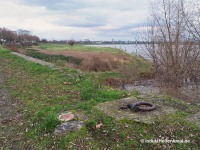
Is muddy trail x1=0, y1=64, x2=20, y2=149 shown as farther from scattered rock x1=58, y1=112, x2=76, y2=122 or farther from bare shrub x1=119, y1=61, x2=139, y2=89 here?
bare shrub x1=119, y1=61, x2=139, y2=89

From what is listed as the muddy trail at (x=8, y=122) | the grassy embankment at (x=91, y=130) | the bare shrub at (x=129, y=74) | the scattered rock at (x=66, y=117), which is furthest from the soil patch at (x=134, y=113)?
the bare shrub at (x=129, y=74)

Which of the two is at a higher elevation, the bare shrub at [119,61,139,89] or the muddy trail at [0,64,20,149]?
the muddy trail at [0,64,20,149]

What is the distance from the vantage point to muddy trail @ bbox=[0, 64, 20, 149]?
4.54m

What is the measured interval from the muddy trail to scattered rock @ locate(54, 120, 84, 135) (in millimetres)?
716

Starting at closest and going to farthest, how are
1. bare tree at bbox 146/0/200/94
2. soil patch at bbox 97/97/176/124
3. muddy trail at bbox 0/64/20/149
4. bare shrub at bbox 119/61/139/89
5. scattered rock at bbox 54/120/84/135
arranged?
scattered rock at bbox 54/120/84/135 < muddy trail at bbox 0/64/20/149 < soil patch at bbox 97/97/176/124 < bare tree at bbox 146/0/200/94 < bare shrub at bbox 119/61/139/89

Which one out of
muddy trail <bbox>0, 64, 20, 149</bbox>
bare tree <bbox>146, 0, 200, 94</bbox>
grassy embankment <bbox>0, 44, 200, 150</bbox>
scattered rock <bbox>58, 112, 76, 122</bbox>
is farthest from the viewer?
bare tree <bbox>146, 0, 200, 94</bbox>

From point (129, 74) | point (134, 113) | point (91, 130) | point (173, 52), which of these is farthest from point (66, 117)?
point (129, 74)

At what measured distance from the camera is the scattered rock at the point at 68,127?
441 cm

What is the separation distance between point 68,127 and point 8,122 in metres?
1.71

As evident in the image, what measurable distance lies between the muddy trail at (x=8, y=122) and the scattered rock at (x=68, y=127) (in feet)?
2.35

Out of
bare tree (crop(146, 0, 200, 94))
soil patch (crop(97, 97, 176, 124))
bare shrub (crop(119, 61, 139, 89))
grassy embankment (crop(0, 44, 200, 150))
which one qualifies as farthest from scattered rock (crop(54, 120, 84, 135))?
bare shrub (crop(119, 61, 139, 89))

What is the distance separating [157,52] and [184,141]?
37.2 ft

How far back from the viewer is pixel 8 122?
5.52 metres

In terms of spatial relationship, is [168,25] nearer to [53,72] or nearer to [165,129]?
[53,72]
